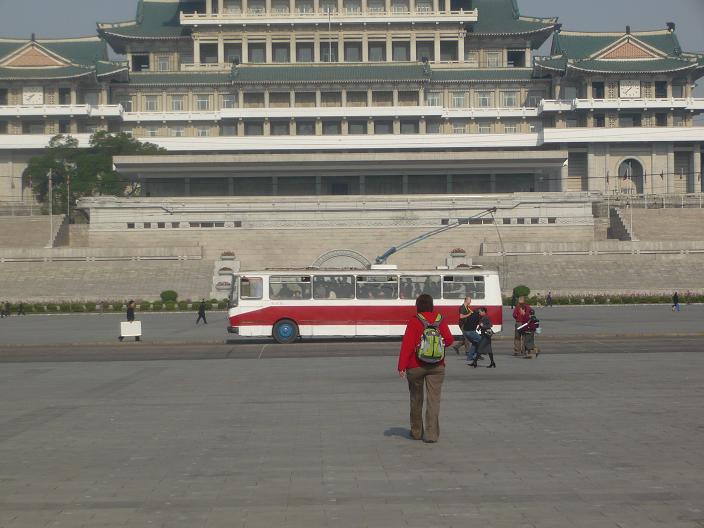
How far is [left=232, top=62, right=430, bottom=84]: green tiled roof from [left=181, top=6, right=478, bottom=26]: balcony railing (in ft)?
18.2

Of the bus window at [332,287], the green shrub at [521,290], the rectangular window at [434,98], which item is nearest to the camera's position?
the bus window at [332,287]

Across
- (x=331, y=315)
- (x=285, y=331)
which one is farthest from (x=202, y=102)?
(x=285, y=331)

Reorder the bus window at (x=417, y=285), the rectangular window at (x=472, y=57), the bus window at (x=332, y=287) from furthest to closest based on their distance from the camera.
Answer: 1. the rectangular window at (x=472, y=57)
2. the bus window at (x=417, y=285)
3. the bus window at (x=332, y=287)

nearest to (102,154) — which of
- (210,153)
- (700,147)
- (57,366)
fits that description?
(210,153)

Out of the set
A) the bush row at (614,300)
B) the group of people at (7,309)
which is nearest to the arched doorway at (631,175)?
the bush row at (614,300)

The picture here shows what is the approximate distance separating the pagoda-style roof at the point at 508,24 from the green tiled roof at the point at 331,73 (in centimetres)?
1014

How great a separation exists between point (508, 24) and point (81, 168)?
42.8 meters

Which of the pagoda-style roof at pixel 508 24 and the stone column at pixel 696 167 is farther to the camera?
the pagoda-style roof at pixel 508 24

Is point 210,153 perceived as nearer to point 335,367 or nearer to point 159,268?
point 159,268

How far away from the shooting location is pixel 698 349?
31.4 meters

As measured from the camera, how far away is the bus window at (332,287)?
40312 mm

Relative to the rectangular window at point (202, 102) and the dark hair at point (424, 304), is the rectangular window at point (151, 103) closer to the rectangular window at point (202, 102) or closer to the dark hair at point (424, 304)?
the rectangular window at point (202, 102)

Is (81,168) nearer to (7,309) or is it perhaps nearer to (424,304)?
(7,309)

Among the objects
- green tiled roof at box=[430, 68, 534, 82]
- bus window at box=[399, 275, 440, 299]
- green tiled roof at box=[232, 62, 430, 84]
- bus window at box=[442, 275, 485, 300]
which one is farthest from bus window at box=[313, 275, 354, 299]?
green tiled roof at box=[430, 68, 534, 82]
